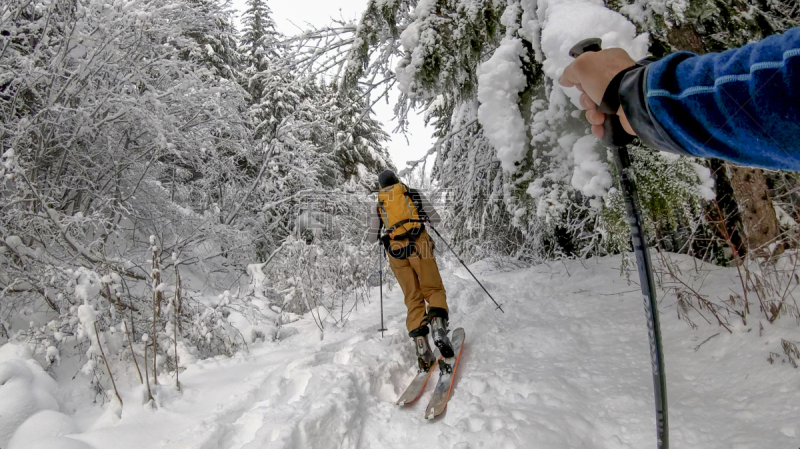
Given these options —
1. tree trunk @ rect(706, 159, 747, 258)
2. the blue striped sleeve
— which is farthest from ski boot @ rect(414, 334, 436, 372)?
tree trunk @ rect(706, 159, 747, 258)

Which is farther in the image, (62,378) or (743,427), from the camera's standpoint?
(62,378)

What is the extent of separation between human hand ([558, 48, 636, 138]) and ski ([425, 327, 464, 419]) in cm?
227

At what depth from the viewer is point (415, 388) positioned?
3.12m

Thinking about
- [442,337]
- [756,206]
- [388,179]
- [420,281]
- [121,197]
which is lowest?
[442,337]

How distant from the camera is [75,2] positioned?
16.8ft

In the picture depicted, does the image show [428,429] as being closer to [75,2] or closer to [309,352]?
[309,352]

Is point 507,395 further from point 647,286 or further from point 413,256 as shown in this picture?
point 413,256

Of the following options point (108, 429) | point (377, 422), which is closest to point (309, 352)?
point (377, 422)

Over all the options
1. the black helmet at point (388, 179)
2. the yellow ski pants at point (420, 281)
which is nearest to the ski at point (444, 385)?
the yellow ski pants at point (420, 281)

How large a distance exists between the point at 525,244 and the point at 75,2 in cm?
773

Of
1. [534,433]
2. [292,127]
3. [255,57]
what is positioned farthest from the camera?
[255,57]

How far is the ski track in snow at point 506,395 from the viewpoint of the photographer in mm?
2037

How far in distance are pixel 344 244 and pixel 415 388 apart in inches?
192

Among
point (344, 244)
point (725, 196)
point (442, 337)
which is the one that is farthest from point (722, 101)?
point (344, 244)
